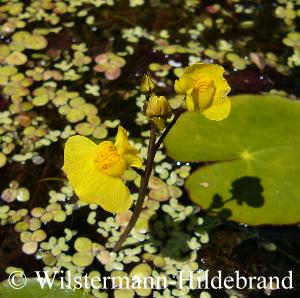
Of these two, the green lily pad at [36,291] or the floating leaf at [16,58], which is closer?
the green lily pad at [36,291]

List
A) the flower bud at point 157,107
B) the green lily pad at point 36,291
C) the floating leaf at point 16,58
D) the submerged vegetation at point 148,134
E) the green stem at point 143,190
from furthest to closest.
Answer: the floating leaf at point 16,58 < the submerged vegetation at point 148,134 < the green lily pad at point 36,291 < the green stem at point 143,190 < the flower bud at point 157,107

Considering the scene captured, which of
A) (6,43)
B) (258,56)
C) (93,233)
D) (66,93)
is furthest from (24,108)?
(258,56)

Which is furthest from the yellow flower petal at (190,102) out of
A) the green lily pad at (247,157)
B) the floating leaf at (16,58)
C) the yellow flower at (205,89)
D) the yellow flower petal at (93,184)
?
the floating leaf at (16,58)

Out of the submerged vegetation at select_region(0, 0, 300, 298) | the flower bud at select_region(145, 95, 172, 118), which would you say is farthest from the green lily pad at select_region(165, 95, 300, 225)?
the flower bud at select_region(145, 95, 172, 118)

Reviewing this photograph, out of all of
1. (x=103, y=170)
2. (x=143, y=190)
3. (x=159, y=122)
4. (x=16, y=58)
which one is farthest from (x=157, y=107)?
(x=16, y=58)

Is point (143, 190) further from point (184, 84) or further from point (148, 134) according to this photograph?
point (148, 134)

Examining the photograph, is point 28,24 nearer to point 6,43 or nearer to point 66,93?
point 6,43

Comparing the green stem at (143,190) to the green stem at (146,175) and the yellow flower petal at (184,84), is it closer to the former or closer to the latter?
the green stem at (146,175)
